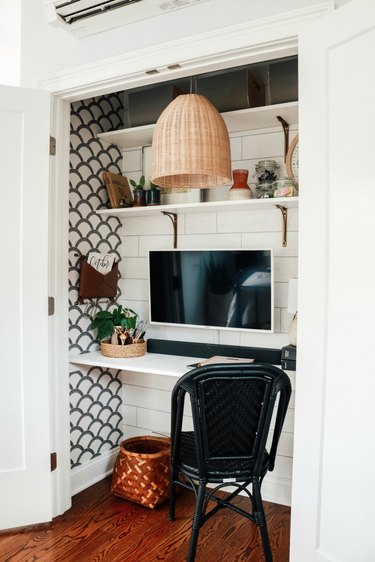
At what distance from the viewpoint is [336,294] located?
5.69 feet

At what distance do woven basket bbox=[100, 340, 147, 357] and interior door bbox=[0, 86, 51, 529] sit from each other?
0.50m

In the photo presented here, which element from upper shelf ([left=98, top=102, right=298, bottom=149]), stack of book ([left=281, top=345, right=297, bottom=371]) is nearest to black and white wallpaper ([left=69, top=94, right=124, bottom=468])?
upper shelf ([left=98, top=102, right=298, bottom=149])

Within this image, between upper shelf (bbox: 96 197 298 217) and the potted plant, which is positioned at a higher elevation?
upper shelf (bbox: 96 197 298 217)

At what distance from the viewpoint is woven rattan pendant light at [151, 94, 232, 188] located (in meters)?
1.78

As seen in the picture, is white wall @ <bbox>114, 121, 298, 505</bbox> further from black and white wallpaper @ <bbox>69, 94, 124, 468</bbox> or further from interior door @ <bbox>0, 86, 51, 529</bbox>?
interior door @ <bbox>0, 86, 51, 529</bbox>

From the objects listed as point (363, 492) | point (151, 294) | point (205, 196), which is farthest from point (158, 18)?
point (363, 492)

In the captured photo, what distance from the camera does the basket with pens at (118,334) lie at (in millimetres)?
2916

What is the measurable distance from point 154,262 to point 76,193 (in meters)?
0.63

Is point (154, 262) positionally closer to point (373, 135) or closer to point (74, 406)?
point (74, 406)

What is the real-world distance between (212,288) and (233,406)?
100cm

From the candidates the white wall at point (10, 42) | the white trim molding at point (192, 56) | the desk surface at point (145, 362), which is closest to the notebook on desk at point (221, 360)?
the desk surface at point (145, 362)

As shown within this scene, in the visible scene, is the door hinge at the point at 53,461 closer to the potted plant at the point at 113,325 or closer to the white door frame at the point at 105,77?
the white door frame at the point at 105,77

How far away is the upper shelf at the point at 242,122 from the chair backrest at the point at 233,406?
1378mm

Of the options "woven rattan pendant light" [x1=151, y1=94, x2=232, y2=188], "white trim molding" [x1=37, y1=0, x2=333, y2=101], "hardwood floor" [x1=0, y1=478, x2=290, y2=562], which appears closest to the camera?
"woven rattan pendant light" [x1=151, y1=94, x2=232, y2=188]
